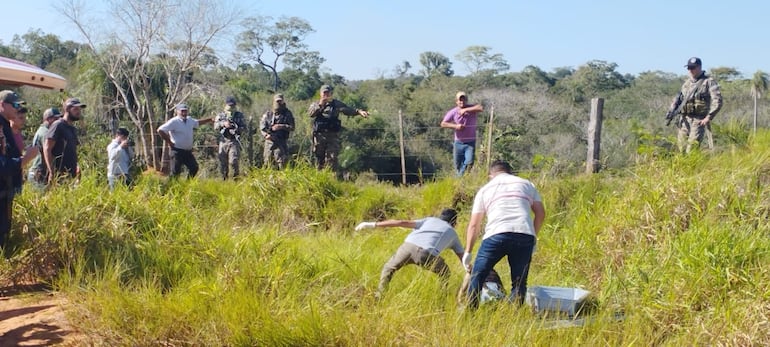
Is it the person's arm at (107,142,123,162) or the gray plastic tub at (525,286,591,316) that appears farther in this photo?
the person's arm at (107,142,123,162)

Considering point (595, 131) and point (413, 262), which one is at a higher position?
point (595, 131)

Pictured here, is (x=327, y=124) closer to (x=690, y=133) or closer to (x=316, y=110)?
(x=316, y=110)

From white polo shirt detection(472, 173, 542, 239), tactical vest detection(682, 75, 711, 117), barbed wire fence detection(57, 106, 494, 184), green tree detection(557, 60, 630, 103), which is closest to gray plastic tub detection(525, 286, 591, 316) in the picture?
white polo shirt detection(472, 173, 542, 239)

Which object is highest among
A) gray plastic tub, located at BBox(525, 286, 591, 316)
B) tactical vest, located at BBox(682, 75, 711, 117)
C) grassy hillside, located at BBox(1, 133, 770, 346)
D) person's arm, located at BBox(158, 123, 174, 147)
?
tactical vest, located at BBox(682, 75, 711, 117)

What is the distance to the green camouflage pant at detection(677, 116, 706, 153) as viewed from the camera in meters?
8.59

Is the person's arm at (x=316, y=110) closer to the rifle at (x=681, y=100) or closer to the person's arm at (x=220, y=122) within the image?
the person's arm at (x=220, y=122)

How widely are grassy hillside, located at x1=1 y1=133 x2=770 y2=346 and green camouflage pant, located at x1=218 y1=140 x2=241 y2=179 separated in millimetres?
1905

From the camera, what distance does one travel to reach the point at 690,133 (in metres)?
9.20

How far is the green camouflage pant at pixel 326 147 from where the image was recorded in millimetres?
10273

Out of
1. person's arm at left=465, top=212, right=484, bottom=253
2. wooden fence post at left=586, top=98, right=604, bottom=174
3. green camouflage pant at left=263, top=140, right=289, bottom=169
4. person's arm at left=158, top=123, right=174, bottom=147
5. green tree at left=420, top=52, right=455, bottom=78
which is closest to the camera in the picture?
person's arm at left=465, top=212, right=484, bottom=253

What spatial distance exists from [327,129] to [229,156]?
1.57 m

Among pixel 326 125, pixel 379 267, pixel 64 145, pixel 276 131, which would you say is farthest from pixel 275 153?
pixel 379 267

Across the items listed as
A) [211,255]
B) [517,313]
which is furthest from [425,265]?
[211,255]

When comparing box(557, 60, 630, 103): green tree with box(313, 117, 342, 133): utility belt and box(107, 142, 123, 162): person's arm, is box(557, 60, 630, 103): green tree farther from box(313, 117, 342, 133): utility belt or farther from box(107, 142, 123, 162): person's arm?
box(107, 142, 123, 162): person's arm
